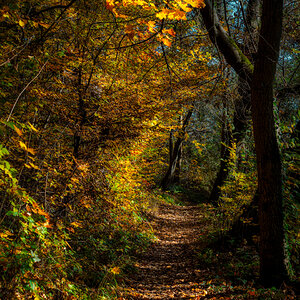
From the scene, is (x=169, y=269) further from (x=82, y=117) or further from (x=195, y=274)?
(x=82, y=117)

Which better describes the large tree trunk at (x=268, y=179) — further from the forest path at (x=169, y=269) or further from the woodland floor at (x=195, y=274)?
the forest path at (x=169, y=269)

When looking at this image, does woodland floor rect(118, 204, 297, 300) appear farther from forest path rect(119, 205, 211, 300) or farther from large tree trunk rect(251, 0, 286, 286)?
large tree trunk rect(251, 0, 286, 286)

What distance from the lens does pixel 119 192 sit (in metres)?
5.38

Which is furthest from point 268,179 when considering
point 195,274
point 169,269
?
point 169,269

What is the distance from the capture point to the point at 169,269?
5.37 meters

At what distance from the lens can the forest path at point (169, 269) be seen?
421 centimetres

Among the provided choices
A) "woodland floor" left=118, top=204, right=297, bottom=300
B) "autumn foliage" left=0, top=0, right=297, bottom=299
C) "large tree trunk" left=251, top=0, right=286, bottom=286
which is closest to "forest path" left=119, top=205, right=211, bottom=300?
"woodland floor" left=118, top=204, right=297, bottom=300

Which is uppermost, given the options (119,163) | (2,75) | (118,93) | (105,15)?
(105,15)

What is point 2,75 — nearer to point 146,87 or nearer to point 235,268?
point 146,87

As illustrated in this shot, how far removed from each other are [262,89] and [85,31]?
2842 mm

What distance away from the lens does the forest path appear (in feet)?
13.8

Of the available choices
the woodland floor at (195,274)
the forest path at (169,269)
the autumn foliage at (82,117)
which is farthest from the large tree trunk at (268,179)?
the forest path at (169,269)

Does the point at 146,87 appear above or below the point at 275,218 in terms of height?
above

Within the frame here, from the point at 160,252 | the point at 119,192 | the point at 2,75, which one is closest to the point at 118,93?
the point at 2,75
